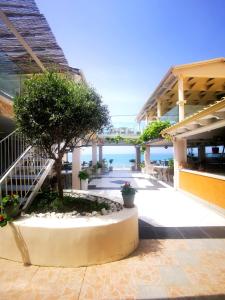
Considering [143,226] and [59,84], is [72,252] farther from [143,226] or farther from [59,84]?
[59,84]

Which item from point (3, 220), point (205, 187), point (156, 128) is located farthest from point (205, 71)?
point (3, 220)

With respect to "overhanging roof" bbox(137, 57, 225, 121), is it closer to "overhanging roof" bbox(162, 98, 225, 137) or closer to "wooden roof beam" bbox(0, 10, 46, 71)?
Result: "overhanging roof" bbox(162, 98, 225, 137)

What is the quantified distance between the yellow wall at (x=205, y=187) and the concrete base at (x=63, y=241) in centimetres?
486

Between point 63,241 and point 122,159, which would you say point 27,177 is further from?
point 122,159

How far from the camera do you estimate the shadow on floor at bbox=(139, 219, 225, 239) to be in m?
5.63

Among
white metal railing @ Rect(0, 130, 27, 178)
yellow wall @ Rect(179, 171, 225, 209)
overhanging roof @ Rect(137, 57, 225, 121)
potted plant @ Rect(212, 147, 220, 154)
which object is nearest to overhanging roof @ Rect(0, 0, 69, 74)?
white metal railing @ Rect(0, 130, 27, 178)

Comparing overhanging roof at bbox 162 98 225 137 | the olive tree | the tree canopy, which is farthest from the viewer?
the tree canopy

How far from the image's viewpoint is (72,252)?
400 centimetres

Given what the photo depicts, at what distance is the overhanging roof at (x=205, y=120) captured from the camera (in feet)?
23.0

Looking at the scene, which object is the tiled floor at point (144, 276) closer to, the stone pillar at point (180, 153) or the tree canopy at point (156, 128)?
the stone pillar at point (180, 153)

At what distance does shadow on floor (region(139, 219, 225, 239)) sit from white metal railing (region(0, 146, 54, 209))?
3032mm

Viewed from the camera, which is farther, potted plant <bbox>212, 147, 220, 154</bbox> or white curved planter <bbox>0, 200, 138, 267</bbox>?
potted plant <bbox>212, 147, 220, 154</bbox>

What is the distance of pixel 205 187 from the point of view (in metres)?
9.07

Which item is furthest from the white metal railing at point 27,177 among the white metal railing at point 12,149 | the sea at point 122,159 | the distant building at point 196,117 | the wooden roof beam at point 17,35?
the distant building at point 196,117
